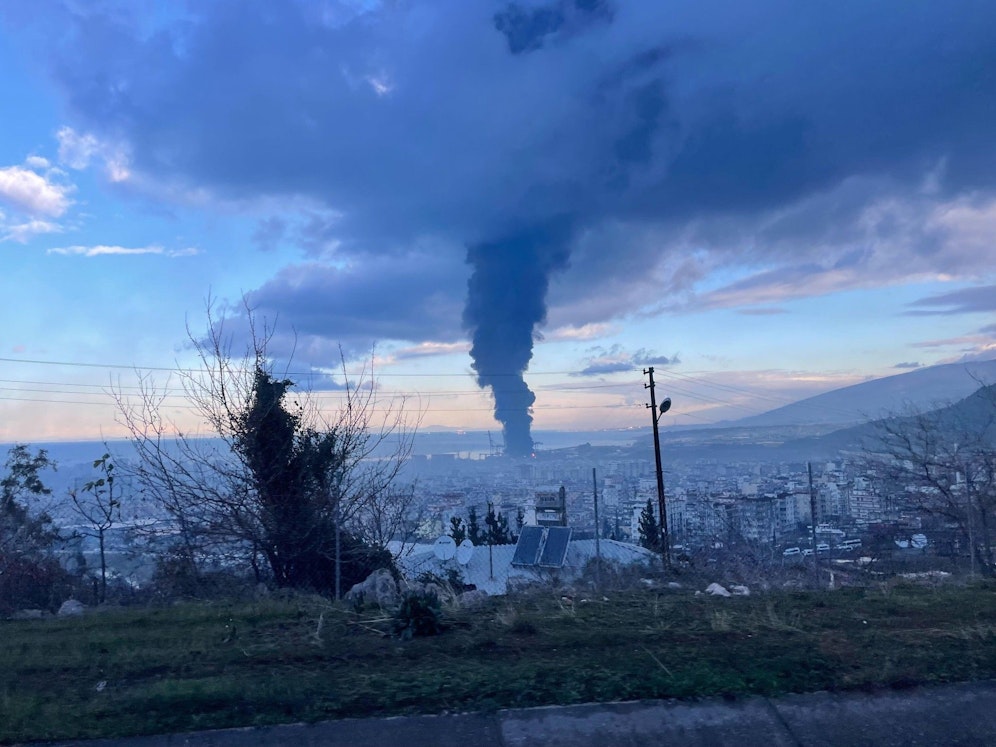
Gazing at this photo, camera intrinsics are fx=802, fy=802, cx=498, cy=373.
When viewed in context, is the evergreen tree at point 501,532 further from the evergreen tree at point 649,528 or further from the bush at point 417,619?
the bush at point 417,619

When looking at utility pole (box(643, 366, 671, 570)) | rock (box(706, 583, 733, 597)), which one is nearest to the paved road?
rock (box(706, 583, 733, 597))

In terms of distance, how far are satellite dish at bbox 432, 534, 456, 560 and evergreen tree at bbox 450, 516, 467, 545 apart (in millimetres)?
2940

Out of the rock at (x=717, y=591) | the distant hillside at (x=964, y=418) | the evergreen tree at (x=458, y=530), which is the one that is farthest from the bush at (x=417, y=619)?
the evergreen tree at (x=458, y=530)

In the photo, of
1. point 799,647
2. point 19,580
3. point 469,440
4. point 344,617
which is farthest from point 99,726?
point 469,440

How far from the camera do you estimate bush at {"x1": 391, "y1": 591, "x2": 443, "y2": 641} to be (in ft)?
22.0

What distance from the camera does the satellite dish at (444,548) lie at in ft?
55.3

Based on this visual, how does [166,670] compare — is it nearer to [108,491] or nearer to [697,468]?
[108,491]

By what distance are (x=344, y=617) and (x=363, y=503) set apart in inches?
250

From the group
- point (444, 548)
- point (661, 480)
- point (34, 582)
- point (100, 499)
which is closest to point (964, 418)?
point (661, 480)

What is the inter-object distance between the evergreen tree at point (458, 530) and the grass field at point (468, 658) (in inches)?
525

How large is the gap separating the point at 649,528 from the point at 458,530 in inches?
223

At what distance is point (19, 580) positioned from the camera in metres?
13.3

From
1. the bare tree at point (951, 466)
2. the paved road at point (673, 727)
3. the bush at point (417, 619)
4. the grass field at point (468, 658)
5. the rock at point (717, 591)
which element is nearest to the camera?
the paved road at point (673, 727)

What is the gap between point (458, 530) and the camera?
23406 mm
